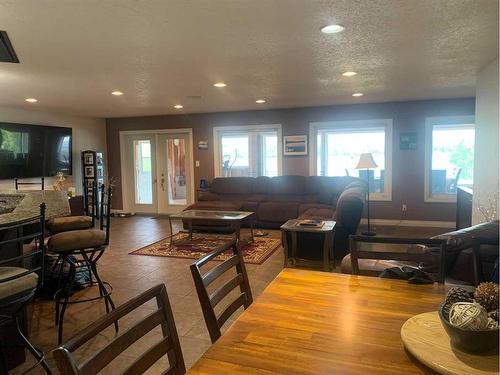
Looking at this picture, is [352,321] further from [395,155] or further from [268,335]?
[395,155]

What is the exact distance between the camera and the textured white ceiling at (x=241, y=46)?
2336mm

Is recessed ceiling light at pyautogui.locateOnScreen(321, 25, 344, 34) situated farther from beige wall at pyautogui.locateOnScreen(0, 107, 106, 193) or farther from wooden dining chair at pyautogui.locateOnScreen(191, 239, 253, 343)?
beige wall at pyautogui.locateOnScreen(0, 107, 106, 193)

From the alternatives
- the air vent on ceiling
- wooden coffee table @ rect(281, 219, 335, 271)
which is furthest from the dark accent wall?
the air vent on ceiling

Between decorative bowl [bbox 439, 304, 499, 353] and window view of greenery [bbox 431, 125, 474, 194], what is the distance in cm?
631

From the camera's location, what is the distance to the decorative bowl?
3.15ft

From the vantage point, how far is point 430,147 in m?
6.59

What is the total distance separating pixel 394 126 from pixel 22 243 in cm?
612

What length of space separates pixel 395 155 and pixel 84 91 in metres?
5.26

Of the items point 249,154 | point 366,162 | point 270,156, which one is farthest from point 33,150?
point 366,162

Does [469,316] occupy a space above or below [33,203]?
below

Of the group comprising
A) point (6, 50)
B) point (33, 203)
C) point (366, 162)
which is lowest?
point (33, 203)

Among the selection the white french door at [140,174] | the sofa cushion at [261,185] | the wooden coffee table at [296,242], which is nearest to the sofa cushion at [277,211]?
the sofa cushion at [261,185]

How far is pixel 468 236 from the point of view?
2.45 meters

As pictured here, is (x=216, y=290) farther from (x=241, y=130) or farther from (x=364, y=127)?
(x=241, y=130)
